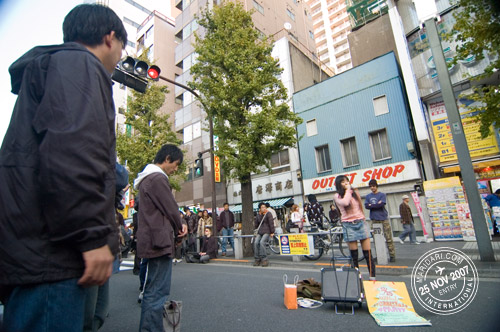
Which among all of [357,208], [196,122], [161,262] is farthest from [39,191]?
[196,122]

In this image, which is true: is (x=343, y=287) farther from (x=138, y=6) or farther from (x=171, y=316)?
(x=138, y=6)

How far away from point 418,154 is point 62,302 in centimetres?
1710

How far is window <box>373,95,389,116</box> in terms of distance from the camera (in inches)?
629

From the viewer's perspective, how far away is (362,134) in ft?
54.3

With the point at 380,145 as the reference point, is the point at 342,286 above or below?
Answer: below

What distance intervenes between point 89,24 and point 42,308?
4.27 ft

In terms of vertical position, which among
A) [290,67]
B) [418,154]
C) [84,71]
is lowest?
[84,71]

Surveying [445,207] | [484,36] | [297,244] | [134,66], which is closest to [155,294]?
[134,66]

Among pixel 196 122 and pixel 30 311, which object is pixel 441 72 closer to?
pixel 30 311

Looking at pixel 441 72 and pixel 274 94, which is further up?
pixel 274 94

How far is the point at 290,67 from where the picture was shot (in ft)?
71.1

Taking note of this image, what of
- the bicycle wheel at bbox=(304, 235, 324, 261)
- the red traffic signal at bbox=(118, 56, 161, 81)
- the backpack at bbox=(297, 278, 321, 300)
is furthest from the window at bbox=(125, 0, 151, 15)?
the backpack at bbox=(297, 278, 321, 300)

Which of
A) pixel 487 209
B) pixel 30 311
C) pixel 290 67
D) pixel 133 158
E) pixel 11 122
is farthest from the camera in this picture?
pixel 290 67

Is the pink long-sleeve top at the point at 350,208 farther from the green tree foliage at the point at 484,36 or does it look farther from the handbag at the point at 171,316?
the green tree foliage at the point at 484,36
